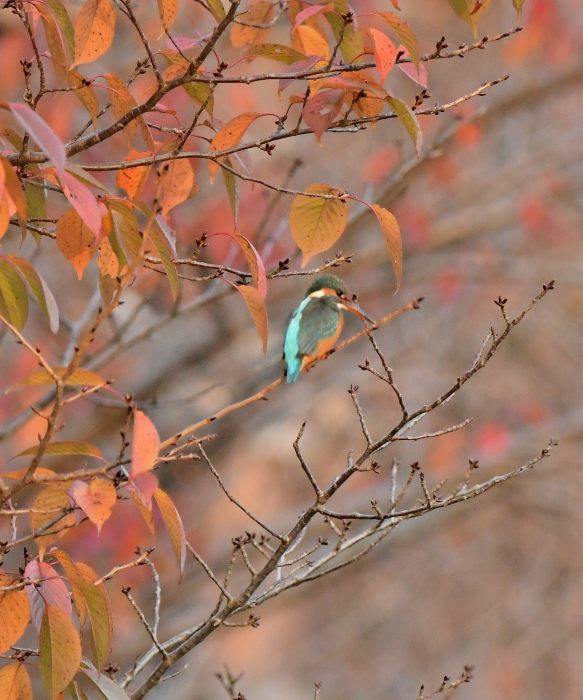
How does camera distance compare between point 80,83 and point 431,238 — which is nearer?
point 80,83

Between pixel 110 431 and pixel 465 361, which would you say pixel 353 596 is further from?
pixel 110 431

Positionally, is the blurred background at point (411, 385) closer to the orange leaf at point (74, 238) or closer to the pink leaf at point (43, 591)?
the orange leaf at point (74, 238)

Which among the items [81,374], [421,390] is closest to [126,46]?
[421,390]

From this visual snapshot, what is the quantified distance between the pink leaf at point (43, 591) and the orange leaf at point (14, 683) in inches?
4.1

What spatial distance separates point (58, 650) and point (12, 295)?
1.67ft

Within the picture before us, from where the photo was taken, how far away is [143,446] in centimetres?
121

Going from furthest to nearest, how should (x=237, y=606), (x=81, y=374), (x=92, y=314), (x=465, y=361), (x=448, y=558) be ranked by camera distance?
(x=448, y=558) → (x=465, y=361) → (x=92, y=314) → (x=237, y=606) → (x=81, y=374)

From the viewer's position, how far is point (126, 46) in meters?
5.18

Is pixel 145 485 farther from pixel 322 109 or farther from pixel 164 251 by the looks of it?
pixel 322 109

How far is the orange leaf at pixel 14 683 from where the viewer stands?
4.74 ft

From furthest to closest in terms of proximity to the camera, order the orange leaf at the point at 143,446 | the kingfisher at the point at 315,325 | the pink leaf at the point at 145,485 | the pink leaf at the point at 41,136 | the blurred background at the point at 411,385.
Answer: the blurred background at the point at 411,385
the kingfisher at the point at 315,325
the pink leaf at the point at 145,485
the orange leaf at the point at 143,446
the pink leaf at the point at 41,136

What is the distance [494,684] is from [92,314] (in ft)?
21.0

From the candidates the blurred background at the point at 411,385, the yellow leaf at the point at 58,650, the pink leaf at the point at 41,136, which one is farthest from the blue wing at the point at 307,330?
the pink leaf at the point at 41,136

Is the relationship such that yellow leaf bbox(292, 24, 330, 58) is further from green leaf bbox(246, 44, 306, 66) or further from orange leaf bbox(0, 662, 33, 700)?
orange leaf bbox(0, 662, 33, 700)
